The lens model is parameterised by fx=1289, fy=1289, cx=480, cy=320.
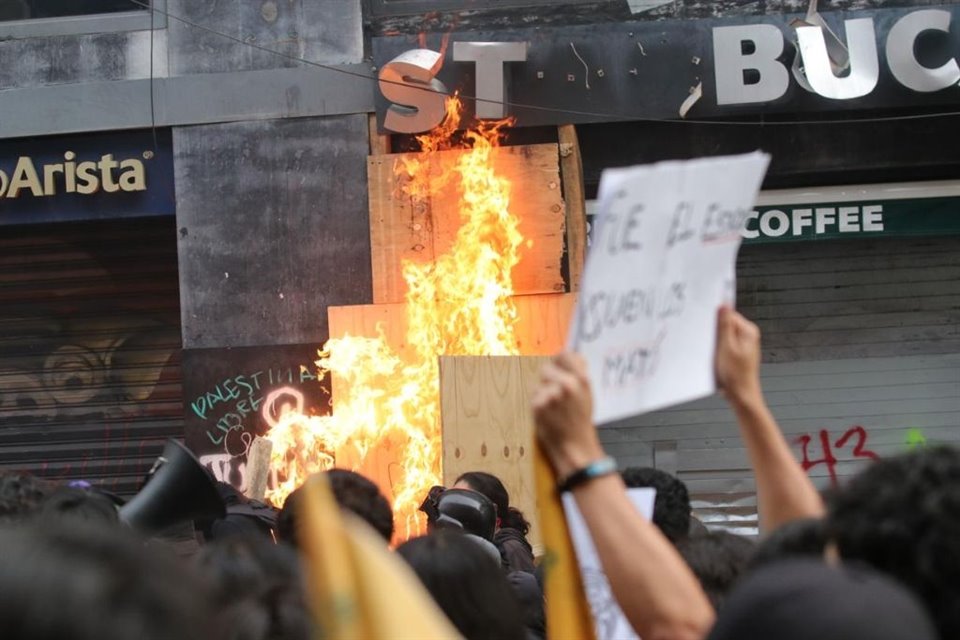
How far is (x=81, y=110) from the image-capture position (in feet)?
33.3

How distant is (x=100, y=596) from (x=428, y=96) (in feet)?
27.5

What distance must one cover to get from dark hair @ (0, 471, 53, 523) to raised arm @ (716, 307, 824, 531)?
6.45 ft

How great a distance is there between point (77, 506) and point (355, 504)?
0.76 m

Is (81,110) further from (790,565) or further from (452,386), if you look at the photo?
(790,565)

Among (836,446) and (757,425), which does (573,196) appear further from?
(757,425)

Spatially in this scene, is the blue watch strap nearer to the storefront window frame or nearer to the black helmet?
the black helmet

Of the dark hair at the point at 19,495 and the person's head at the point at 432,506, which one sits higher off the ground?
the dark hair at the point at 19,495

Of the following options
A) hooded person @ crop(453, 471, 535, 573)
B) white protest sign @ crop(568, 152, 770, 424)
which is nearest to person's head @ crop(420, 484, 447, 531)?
hooded person @ crop(453, 471, 535, 573)

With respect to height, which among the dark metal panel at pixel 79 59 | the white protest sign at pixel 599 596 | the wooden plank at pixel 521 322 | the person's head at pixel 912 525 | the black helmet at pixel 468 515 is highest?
the dark metal panel at pixel 79 59

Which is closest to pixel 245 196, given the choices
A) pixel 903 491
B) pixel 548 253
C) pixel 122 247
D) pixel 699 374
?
pixel 122 247

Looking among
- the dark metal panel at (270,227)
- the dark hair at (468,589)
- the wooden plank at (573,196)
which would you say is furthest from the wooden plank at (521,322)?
the dark hair at (468,589)

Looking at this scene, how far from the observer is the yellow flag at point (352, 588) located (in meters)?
1.55

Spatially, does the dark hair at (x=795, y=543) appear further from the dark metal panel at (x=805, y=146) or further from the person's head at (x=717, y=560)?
the dark metal panel at (x=805, y=146)

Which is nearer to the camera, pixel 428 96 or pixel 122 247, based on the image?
pixel 428 96
